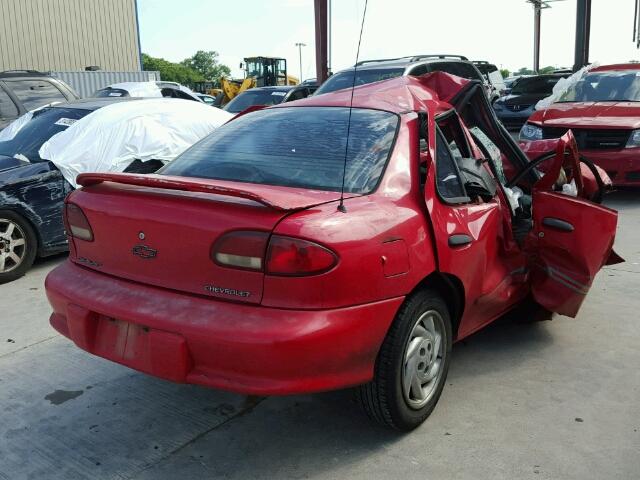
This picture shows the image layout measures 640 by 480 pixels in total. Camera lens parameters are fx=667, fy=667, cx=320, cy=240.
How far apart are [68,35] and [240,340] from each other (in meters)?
29.4

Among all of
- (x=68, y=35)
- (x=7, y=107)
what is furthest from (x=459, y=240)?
(x=68, y=35)

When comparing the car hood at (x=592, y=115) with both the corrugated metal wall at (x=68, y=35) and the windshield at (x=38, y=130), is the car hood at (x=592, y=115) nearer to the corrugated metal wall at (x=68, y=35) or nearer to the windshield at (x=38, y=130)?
the windshield at (x=38, y=130)

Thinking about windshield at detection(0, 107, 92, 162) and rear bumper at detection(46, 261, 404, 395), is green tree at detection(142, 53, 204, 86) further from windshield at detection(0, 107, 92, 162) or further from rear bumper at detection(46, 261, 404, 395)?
rear bumper at detection(46, 261, 404, 395)

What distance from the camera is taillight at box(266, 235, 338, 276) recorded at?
2.47m

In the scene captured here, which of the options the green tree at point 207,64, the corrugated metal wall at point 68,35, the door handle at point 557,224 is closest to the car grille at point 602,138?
the door handle at point 557,224

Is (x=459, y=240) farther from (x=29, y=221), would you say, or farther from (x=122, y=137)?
(x=122, y=137)

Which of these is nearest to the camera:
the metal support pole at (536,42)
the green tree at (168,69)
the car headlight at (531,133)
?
the car headlight at (531,133)

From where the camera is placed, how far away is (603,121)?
8.39m

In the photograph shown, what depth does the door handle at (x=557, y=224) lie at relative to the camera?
3.73 m

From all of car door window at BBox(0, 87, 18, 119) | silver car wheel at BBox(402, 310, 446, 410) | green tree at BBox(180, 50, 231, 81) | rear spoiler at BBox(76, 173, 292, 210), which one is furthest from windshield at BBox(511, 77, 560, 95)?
green tree at BBox(180, 50, 231, 81)

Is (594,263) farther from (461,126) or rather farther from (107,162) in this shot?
(107,162)

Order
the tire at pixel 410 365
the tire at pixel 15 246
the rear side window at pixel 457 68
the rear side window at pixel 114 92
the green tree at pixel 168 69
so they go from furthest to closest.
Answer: the green tree at pixel 168 69, the rear side window at pixel 114 92, the rear side window at pixel 457 68, the tire at pixel 15 246, the tire at pixel 410 365

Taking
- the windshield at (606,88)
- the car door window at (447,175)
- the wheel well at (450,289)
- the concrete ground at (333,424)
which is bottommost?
the concrete ground at (333,424)

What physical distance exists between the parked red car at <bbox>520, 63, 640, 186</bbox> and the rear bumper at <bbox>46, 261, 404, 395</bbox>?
221 inches
